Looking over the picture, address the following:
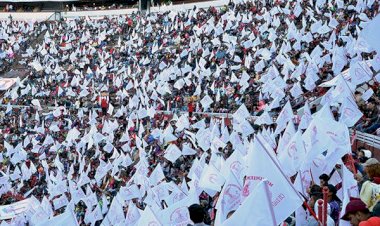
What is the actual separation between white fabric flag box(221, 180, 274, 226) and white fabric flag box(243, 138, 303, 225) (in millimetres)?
414

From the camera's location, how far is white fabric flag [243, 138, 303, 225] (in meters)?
7.52

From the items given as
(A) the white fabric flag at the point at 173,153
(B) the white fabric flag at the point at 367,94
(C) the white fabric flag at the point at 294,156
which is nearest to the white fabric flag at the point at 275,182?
(C) the white fabric flag at the point at 294,156

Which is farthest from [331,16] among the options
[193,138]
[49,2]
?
[49,2]

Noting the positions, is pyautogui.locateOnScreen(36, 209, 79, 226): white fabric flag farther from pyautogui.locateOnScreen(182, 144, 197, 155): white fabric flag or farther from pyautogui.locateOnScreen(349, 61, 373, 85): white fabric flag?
pyautogui.locateOnScreen(182, 144, 197, 155): white fabric flag

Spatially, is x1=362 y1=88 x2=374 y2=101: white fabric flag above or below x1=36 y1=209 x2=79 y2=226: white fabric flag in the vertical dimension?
below

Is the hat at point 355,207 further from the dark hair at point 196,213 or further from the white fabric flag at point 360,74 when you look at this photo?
the white fabric flag at point 360,74

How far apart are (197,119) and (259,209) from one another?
18.1 m

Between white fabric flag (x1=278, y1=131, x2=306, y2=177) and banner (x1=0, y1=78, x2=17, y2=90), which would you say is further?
banner (x1=0, y1=78, x2=17, y2=90)

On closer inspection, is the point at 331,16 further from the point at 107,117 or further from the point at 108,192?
the point at 108,192

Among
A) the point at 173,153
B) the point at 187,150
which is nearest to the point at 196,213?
the point at 173,153

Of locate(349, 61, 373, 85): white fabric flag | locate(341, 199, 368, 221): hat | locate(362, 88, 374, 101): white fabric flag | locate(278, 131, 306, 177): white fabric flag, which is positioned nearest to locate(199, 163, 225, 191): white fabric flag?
locate(278, 131, 306, 177): white fabric flag

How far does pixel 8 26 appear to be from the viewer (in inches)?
2062

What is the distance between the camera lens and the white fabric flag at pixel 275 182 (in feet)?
24.7

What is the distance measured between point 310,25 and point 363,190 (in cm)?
2337
